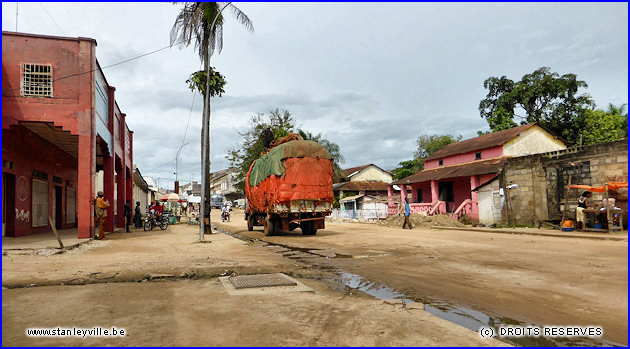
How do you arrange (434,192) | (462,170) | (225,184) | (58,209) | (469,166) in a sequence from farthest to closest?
(225,184) < (434,192) < (469,166) < (462,170) < (58,209)

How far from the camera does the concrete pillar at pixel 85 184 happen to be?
14.6m

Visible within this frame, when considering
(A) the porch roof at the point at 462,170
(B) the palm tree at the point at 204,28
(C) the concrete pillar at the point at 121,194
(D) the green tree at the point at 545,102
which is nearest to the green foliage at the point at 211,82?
(B) the palm tree at the point at 204,28

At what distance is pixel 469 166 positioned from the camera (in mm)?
29406

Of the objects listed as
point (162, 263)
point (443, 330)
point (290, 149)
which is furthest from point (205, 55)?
point (443, 330)

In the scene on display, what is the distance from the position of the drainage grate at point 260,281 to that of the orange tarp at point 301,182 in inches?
359

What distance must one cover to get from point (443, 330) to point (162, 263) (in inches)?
263

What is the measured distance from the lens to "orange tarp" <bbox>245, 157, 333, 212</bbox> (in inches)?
648

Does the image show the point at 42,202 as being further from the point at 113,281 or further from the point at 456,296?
the point at 456,296

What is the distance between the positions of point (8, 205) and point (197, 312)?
15.2 m

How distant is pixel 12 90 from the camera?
45.4 ft

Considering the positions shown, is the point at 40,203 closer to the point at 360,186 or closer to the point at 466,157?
the point at 466,157

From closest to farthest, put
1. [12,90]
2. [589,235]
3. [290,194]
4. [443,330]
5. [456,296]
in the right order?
[443,330]
[456,296]
[12,90]
[589,235]
[290,194]

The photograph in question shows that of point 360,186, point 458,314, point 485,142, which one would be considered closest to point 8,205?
point 458,314

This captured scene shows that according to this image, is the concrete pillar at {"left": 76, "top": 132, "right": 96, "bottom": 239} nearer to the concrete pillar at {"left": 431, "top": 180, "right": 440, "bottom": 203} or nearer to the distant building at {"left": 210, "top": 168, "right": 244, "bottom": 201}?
the concrete pillar at {"left": 431, "top": 180, "right": 440, "bottom": 203}
